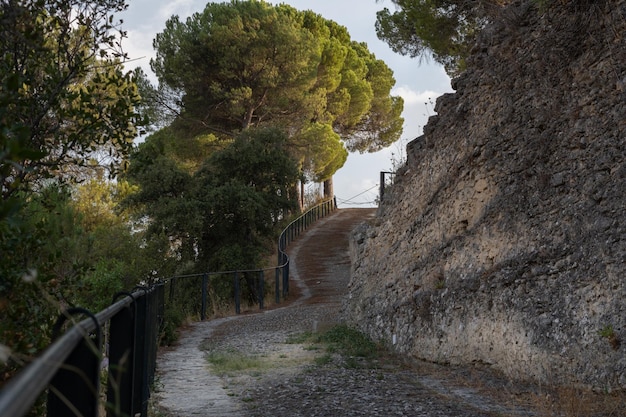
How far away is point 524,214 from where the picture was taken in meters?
7.95

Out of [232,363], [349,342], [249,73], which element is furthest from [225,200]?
[232,363]

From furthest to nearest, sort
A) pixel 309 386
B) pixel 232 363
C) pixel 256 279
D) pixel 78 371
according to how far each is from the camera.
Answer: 1. pixel 256 279
2. pixel 232 363
3. pixel 309 386
4. pixel 78 371

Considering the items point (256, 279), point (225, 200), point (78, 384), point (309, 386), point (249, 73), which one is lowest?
point (309, 386)

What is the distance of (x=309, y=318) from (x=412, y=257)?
525cm

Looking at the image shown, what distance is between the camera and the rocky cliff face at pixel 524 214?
676 centimetres

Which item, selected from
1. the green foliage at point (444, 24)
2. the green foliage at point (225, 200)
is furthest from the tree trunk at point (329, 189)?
the green foliage at point (444, 24)

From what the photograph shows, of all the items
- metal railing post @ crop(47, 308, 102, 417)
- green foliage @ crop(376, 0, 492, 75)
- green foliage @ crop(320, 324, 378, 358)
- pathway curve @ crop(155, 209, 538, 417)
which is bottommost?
pathway curve @ crop(155, 209, 538, 417)

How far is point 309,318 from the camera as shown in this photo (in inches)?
588

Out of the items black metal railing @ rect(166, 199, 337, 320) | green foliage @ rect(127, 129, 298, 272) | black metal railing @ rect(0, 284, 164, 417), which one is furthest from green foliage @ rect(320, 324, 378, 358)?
green foliage @ rect(127, 129, 298, 272)

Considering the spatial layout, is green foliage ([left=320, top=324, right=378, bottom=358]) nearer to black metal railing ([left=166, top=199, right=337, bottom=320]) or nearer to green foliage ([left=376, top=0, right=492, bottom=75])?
black metal railing ([left=166, top=199, right=337, bottom=320])

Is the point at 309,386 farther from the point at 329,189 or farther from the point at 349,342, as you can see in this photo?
the point at 329,189

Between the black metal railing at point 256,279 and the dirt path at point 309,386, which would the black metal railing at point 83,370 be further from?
the black metal railing at point 256,279

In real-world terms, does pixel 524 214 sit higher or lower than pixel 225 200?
lower

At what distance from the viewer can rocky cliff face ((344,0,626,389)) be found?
6762mm
